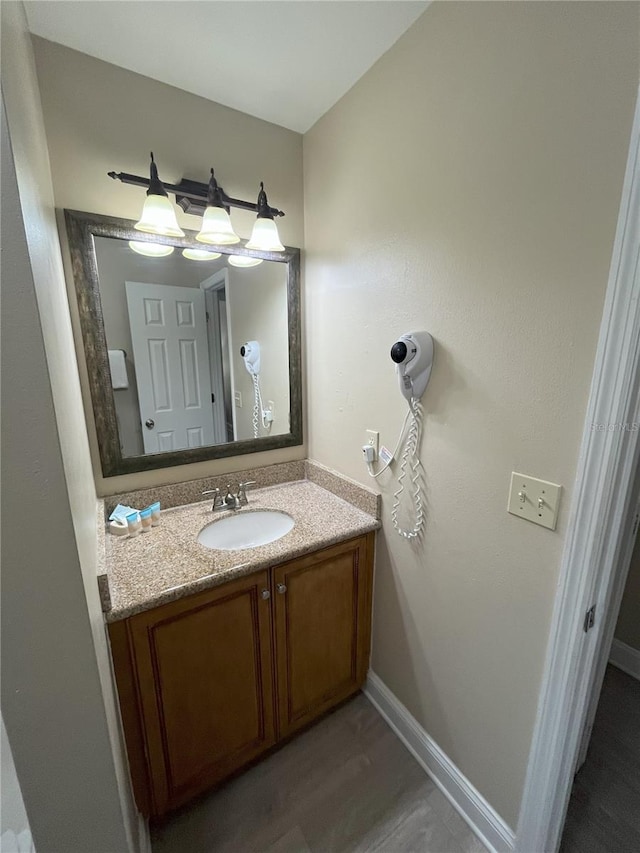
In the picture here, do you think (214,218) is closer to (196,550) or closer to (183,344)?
(183,344)

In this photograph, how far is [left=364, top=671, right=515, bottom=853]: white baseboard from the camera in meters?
1.11

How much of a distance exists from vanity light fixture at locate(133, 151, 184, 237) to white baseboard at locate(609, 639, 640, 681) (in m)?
2.75

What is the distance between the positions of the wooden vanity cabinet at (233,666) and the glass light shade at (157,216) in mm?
1230

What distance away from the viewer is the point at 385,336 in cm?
129

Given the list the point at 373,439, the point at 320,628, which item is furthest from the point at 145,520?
the point at 373,439

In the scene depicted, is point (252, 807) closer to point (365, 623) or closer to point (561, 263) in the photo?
point (365, 623)

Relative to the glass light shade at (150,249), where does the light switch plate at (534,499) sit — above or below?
below

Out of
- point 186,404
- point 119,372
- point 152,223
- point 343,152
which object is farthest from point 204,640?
point 343,152

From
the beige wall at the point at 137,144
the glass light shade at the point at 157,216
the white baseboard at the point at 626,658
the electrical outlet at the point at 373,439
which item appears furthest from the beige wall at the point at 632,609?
the glass light shade at the point at 157,216

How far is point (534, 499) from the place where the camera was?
0.91 metres

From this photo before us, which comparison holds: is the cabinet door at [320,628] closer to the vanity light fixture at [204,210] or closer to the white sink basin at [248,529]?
the white sink basin at [248,529]

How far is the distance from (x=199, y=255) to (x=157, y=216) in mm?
253

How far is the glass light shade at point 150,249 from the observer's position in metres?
1.32

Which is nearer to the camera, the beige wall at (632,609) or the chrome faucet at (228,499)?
the chrome faucet at (228,499)
